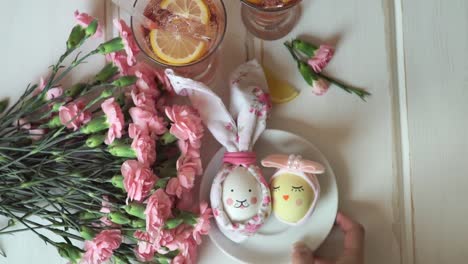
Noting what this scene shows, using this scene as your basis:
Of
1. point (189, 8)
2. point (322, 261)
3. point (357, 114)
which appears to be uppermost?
point (189, 8)

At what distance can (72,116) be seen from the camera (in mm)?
733

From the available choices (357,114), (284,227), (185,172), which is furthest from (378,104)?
(185,172)

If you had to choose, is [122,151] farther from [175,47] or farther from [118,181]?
[175,47]

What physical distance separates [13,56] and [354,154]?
0.66 meters

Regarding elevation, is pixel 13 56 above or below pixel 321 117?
above

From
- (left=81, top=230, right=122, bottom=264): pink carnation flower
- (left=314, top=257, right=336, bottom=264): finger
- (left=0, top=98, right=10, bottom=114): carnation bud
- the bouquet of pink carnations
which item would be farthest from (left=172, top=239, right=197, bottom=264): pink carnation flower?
(left=0, top=98, right=10, bottom=114): carnation bud

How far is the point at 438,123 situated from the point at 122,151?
558mm

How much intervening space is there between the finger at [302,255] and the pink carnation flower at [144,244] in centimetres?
23

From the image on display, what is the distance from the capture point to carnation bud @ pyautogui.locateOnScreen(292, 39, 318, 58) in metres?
0.86

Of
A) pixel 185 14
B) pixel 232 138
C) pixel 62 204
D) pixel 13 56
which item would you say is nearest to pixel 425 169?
pixel 232 138

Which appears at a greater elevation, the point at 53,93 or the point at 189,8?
the point at 189,8

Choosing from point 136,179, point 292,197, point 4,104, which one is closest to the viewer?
point 136,179

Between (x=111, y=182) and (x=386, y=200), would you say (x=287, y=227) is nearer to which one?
(x=386, y=200)

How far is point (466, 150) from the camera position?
86 centimetres
